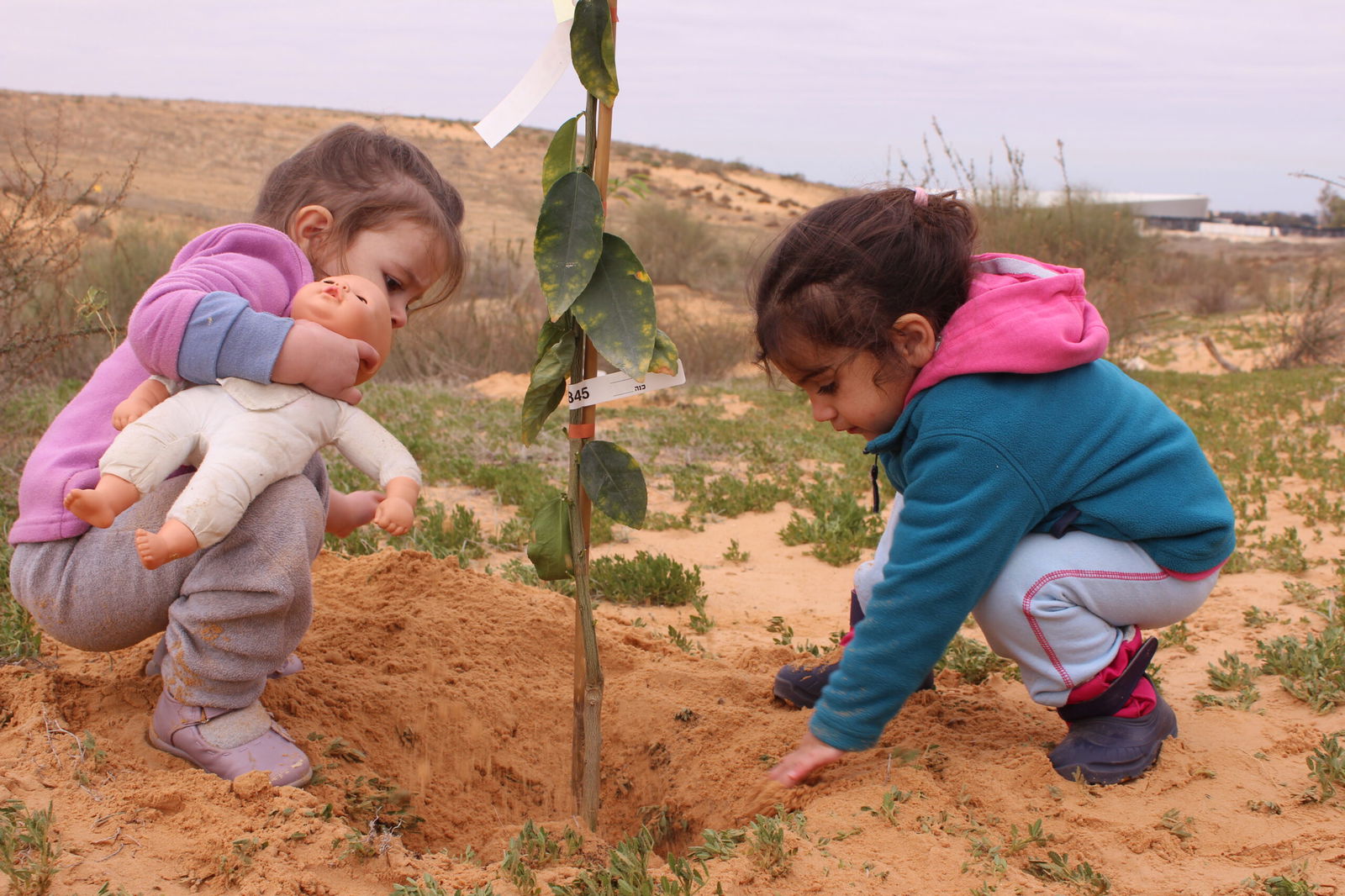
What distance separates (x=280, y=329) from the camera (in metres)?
1.96

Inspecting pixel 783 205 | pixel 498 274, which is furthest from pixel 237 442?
pixel 783 205

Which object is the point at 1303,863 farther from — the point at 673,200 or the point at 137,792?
the point at 673,200

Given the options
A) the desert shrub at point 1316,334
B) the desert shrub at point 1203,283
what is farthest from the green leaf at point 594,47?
the desert shrub at point 1203,283

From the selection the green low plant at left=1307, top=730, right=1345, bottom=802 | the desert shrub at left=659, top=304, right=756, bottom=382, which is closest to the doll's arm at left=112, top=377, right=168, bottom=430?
the green low plant at left=1307, top=730, right=1345, bottom=802

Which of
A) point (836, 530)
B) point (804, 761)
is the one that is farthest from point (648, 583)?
point (804, 761)

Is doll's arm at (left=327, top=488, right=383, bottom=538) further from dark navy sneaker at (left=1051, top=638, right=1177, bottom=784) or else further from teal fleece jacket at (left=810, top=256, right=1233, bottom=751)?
dark navy sneaker at (left=1051, top=638, right=1177, bottom=784)

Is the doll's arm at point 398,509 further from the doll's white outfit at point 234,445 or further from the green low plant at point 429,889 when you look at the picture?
the green low plant at point 429,889

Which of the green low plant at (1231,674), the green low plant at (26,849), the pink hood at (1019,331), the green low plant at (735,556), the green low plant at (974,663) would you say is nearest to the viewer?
the green low plant at (26,849)

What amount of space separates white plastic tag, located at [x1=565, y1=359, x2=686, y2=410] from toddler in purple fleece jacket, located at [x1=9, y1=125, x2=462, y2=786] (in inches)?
19.5

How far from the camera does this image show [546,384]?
1924 mm

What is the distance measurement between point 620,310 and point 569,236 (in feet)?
0.52

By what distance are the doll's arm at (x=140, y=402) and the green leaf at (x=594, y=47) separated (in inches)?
42.6

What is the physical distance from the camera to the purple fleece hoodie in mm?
1934

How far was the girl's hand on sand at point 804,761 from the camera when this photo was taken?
2.06 m
